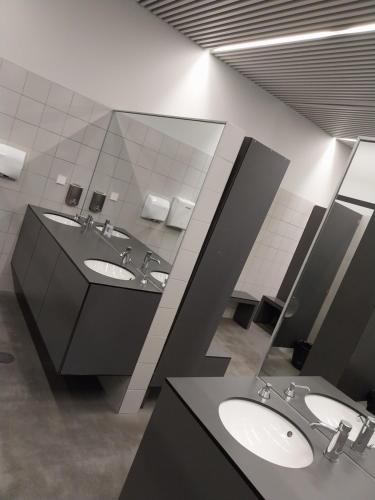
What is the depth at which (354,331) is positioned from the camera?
1448mm

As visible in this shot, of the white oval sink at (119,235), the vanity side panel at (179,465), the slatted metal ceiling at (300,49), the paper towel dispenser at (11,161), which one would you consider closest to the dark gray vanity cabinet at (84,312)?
the white oval sink at (119,235)

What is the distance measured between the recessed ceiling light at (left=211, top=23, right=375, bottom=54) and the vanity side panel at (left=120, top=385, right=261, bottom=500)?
2.61 metres

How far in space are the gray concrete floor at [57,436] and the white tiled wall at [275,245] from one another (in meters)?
2.92

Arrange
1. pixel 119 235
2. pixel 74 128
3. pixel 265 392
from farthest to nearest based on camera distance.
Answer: pixel 74 128, pixel 119 235, pixel 265 392

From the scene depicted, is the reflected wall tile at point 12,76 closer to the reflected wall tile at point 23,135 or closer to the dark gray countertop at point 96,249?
the reflected wall tile at point 23,135

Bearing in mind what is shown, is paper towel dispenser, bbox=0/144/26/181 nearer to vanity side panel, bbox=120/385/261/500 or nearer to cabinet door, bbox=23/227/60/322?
cabinet door, bbox=23/227/60/322

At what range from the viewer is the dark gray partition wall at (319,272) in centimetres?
164

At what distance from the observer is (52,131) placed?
338 centimetres

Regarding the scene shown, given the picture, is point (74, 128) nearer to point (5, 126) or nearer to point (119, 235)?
point (5, 126)

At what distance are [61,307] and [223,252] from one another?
44.8 inches

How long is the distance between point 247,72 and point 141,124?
167 cm

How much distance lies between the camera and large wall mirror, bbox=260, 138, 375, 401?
145 cm

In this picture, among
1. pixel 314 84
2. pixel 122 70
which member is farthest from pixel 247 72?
pixel 122 70

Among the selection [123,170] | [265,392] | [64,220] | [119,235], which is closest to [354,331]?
[265,392]
